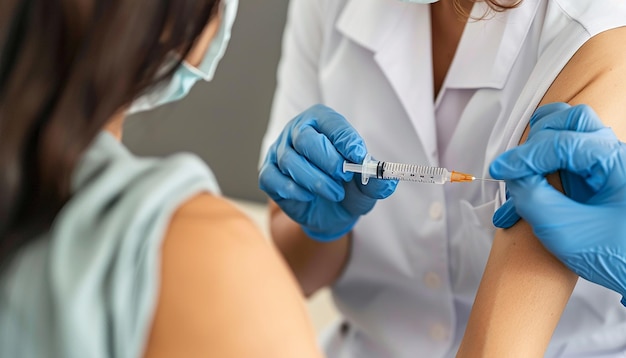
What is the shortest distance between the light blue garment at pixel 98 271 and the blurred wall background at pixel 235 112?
1.64 m

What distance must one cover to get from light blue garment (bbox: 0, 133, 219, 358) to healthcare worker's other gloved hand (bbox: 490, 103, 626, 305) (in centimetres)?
40

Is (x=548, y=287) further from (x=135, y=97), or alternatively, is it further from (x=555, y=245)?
(x=135, y=97)

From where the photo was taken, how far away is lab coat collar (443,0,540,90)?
1.05 m

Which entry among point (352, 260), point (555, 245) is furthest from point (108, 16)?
point (352, 260)

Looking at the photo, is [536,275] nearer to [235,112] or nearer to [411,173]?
[411,173]

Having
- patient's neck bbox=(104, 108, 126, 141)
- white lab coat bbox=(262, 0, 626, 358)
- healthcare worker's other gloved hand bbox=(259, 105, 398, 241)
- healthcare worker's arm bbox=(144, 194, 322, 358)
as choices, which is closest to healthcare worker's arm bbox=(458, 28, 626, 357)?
white lab coat bbox=(262, 0, 626, 358)

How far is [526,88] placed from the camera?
1.03 meters

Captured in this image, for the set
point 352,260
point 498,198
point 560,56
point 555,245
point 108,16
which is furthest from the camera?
point 352,260

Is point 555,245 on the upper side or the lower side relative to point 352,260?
upper

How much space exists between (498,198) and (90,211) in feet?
2.07

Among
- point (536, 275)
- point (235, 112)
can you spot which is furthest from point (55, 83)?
point (235, 112)

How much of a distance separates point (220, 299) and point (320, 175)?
462 millimetres

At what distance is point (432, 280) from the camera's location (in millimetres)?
1211

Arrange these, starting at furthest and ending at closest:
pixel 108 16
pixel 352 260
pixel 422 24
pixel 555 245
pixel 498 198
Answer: pixel 352 260 → pixel 422 24 → pixel 498 198 → pixel 555 245 → pixel 108 16
